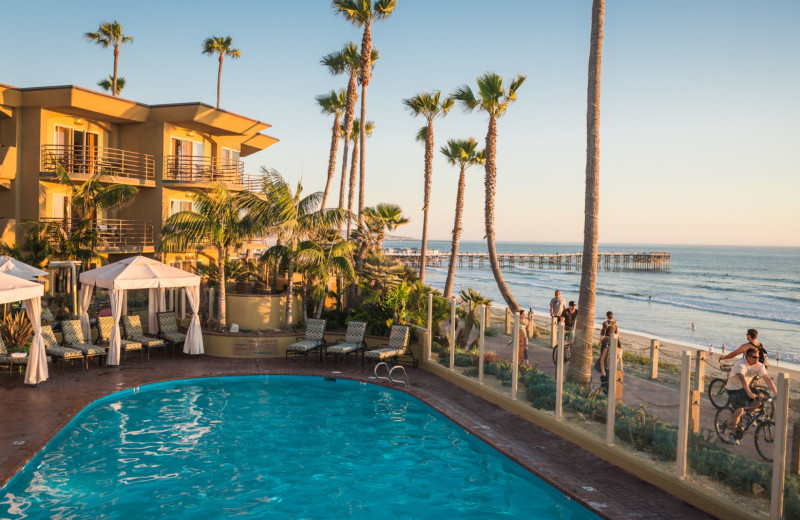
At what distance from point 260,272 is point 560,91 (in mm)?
13275

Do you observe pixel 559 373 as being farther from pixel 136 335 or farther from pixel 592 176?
pixel 136 335

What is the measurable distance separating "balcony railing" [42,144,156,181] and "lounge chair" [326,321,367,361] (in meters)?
12.0

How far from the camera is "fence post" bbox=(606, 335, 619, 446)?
875cm

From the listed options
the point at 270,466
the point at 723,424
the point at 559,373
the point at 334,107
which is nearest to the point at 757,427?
the point at 723,424

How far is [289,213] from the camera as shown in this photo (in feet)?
57.6

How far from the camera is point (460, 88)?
2508 centimetres

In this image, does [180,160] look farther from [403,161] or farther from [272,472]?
[272,472]

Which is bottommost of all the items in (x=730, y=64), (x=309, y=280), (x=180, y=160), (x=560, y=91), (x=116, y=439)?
(x=116, y=439)

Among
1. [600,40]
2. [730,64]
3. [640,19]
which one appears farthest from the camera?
[730,64]

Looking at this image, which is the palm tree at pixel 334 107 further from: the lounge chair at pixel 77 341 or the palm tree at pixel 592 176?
the palm tree at pixel 592 176

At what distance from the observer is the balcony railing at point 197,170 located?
25734 mm

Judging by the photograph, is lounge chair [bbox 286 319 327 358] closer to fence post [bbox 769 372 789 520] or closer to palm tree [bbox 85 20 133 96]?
fence post [bbox 769 372 789 520]

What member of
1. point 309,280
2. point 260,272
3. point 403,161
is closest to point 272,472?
point 309,280

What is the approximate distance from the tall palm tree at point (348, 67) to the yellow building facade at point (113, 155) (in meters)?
4.92
